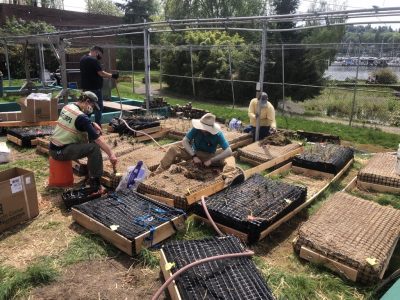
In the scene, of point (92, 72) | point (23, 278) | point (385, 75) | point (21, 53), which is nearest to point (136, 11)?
point (21, 53)

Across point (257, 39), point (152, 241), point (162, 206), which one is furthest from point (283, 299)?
point (257, 39)

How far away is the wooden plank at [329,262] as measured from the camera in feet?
10.9

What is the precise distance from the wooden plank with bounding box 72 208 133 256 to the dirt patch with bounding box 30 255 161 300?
151 millimetres

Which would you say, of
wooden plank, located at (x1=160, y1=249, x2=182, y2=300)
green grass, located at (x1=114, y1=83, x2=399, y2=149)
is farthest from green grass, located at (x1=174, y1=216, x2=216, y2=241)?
green grass, located at (x1=114, y1=83, x2=399, y2=149)

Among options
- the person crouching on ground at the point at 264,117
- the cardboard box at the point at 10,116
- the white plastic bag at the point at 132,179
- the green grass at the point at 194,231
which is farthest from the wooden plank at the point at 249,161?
the cardboard box at the point at 10,116

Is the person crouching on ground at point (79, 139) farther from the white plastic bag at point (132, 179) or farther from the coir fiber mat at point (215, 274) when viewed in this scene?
the coir fiber mat at point (215, 274)

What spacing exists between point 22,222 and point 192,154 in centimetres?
257

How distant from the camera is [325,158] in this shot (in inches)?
242

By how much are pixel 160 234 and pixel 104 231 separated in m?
0.62

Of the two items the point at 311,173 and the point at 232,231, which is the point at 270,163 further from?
the point at 232,231

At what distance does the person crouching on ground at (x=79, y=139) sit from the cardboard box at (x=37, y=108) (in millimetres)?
4017

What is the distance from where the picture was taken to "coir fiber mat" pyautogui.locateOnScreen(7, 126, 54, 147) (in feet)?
24.5

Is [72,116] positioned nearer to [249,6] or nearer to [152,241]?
[152,241]

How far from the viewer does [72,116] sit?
4.87 meters
